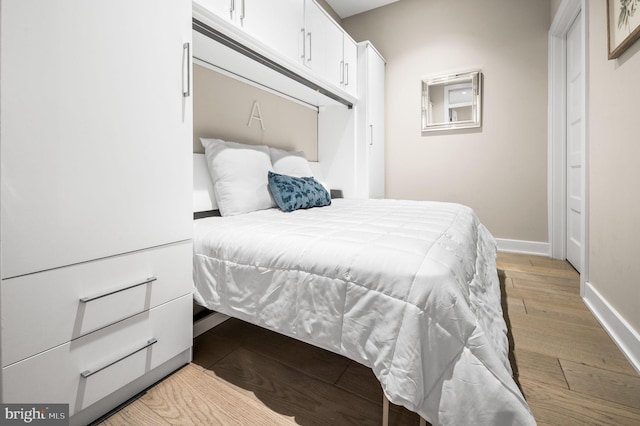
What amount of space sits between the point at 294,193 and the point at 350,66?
175 cm

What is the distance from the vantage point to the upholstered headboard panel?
1936mm

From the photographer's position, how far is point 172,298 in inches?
46.0

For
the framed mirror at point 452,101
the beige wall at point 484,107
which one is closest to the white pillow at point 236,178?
the beige wall at point 484,107

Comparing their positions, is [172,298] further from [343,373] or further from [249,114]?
[249,114]

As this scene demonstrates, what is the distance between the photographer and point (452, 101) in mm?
3287

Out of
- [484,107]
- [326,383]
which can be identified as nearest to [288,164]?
[326,383]

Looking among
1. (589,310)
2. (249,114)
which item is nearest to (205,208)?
(249,114)

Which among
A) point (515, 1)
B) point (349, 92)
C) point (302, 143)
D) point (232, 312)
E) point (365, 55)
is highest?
point (515, 1)

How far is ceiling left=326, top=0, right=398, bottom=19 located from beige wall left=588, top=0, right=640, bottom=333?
2.28 meters

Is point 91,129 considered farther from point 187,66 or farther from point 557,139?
point 557,139

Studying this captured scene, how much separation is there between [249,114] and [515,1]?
2879mm

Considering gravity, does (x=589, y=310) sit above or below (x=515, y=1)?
below

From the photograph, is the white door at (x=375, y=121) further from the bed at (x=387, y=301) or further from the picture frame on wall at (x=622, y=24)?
the bed at (x=387, y=301)

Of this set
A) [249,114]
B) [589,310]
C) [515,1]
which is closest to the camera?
[589,310]
